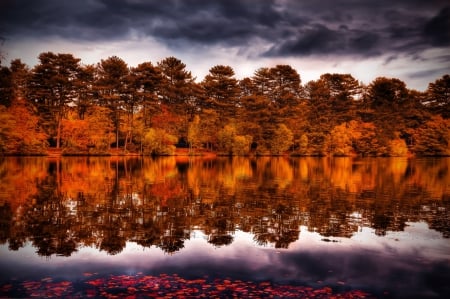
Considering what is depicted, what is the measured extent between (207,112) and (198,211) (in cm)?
6384

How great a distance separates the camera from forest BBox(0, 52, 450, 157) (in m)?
72.4

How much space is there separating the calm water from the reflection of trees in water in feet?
0.20

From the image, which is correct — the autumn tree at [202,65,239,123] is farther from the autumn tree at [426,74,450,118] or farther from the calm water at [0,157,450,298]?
the calm water at [0,157,450,298]

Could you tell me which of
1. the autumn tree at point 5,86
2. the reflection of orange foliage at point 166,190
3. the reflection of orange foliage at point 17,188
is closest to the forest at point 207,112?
the autumn tree at point 5,86

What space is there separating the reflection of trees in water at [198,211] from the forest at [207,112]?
4373 centimetres

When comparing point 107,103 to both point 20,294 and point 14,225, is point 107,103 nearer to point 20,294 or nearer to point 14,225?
point 14,225

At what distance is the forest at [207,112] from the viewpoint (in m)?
72.4

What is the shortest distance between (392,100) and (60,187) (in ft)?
285

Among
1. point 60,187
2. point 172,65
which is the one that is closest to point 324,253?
point 60,187

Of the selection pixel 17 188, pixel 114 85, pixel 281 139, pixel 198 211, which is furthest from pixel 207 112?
pixel 198 211

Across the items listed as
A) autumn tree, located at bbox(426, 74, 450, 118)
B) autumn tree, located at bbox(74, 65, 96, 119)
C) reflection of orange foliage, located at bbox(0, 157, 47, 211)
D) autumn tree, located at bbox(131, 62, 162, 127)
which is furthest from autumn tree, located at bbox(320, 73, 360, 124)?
reflection of orange foliage, located at bbox(0, 157, 47, 211)

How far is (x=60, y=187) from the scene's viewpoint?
2683 cm

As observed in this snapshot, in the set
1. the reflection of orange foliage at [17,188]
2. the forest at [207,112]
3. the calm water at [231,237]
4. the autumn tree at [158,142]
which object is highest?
the forest at [207,112]

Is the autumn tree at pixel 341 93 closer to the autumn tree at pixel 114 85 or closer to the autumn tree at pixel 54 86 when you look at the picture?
the autumn tree at pixel 114 85
